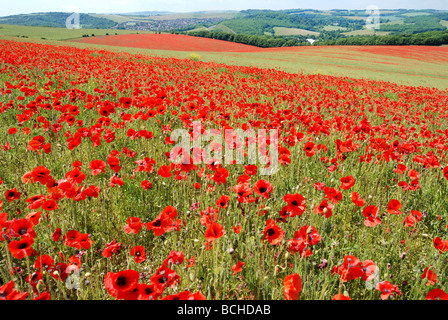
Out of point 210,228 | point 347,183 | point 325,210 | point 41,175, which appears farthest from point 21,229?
point 347,183

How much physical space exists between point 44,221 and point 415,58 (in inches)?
2313

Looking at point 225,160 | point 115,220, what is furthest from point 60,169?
point 225,160

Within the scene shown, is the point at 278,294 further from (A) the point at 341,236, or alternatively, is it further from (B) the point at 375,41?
(B) the point at 375,41

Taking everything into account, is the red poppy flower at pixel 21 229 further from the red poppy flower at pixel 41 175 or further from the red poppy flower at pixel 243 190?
the red poppy flower at pixel 243 190

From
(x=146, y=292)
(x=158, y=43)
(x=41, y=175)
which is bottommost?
(x=146, y=292)

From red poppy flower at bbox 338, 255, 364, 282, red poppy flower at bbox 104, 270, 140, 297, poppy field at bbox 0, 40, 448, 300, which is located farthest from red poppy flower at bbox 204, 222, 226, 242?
red poppy flower at bbox 338, 255, 364, 282

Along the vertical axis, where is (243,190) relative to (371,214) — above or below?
above

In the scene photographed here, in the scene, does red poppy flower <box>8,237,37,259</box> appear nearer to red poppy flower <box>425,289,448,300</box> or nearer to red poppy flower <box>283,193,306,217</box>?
red poppy flower <box>283,193,306,217</box>

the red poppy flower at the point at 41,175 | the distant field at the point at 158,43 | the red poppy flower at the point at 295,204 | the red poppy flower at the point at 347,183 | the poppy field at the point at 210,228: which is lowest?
the poppy field at the point at 210,228

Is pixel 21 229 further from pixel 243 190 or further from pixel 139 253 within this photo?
pixel 243 190

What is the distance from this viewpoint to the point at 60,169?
3455 mm

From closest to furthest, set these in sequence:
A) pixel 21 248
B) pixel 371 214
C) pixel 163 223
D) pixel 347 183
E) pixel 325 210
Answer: pixel 21 248, pixel 163 223, pixel 325 210, pixel 371 214, pixel 347 183

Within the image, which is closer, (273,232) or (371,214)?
(273,232)

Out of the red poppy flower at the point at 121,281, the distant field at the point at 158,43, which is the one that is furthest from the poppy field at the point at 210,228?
the distant field at the point at 158,43
